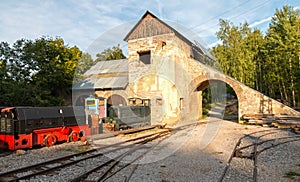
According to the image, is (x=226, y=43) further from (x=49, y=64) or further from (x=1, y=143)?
(x=1, y=143)

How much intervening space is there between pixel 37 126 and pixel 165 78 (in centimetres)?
1179

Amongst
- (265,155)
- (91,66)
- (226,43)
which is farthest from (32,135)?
(226,43)

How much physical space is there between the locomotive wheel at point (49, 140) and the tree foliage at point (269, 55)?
2061 centimetres

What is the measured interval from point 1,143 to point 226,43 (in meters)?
27.1

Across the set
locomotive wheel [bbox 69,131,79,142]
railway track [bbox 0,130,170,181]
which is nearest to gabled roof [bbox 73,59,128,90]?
locomotive wheel [bbox 69,131,79,142]

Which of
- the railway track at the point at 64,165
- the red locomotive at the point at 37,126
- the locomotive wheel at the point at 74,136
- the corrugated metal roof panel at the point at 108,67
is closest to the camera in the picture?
the railway track at the point at 64,165

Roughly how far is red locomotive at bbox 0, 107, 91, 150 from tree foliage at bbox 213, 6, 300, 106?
1964cm

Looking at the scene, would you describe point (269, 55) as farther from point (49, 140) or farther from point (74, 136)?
point (49, 140)

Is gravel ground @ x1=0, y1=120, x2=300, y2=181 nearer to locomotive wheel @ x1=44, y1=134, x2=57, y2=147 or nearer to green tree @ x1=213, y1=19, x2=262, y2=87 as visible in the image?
locomotive wheel @ x1=44, y1=134, x2=57, y2=147

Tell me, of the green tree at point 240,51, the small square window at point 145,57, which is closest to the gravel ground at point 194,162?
the small square window at point 145,57

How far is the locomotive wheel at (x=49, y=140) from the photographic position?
9.29m

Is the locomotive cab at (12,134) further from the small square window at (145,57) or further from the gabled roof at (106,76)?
the small square window at (145,57)

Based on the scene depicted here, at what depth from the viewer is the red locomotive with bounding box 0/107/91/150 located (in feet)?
27.7

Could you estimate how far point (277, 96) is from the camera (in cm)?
2939
